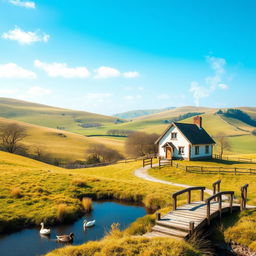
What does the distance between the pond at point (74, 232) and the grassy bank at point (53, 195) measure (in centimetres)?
120

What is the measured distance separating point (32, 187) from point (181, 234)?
18.3m

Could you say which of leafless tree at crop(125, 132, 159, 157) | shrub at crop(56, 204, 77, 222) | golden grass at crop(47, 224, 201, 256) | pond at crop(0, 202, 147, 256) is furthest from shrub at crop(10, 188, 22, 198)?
leafless tree at crop(125, 132, 159, 157)

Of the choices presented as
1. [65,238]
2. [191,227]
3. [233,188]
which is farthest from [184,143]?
[65,238]

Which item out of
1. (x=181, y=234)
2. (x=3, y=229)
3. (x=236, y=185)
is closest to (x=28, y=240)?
(x=3, y=229)

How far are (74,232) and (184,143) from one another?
39.4 m

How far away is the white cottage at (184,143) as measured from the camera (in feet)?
177

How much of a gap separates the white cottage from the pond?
1247 inches

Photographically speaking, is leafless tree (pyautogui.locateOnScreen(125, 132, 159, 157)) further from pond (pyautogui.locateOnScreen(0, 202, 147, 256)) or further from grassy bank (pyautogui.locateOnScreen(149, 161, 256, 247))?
pond (pyautogui.locateOnScreen(0, 202, 147, 256))

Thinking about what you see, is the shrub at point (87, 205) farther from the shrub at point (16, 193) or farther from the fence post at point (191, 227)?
the fence post at point (191, 227)

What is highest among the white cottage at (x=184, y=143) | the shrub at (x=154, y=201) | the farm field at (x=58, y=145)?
the white cottage at (x=184, y=143)

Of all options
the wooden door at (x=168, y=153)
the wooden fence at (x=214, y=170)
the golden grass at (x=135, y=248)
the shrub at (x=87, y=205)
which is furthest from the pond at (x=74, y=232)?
the wooden door at (x=168, y=153)

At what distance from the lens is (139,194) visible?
26844 millimetres

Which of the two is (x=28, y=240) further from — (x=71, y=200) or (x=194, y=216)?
(x=194, y=216)

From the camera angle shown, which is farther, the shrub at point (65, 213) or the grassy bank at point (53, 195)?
the shrub at point (65, 213)
